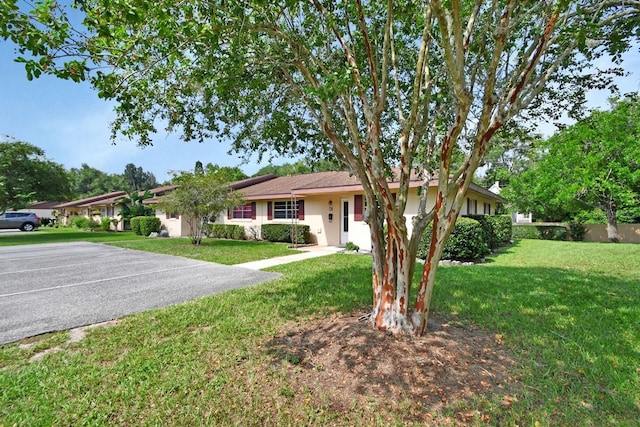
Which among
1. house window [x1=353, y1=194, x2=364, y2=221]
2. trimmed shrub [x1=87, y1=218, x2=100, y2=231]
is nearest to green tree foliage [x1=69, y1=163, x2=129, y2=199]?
trimmed shrub [x1=87, y1=218, x2=100, y2=231]

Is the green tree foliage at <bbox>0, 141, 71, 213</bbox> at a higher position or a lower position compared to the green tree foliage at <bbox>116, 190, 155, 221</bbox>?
higher

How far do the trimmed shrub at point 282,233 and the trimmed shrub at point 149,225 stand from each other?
9.91 metres

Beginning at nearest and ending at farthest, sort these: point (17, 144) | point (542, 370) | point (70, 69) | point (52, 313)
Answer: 1. point (70, 69)
2. point (542, 370)
3. point (52, 313)
4. point (17, 144)

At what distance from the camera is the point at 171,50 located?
364cm

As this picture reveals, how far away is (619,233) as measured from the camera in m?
18.6

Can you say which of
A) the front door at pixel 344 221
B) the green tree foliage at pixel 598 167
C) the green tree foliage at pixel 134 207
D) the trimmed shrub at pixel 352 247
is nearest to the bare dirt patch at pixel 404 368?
the trimmed shrub at pixel 352 247

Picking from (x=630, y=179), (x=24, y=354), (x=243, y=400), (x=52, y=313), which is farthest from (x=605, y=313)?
(x=630, y=179)

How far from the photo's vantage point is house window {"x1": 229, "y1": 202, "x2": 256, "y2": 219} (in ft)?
61.6

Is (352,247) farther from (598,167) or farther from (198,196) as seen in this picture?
(598,167)

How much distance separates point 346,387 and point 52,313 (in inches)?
213

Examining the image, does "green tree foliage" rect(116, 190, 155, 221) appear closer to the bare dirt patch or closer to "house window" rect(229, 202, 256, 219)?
"house window" rect(229, 202, 256, 219)

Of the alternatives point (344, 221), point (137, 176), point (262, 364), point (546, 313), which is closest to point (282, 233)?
point (344, 221)

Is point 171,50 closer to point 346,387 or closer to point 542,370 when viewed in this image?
point 346,387

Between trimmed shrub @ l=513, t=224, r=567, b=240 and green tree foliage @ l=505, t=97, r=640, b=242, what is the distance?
1.53 m
